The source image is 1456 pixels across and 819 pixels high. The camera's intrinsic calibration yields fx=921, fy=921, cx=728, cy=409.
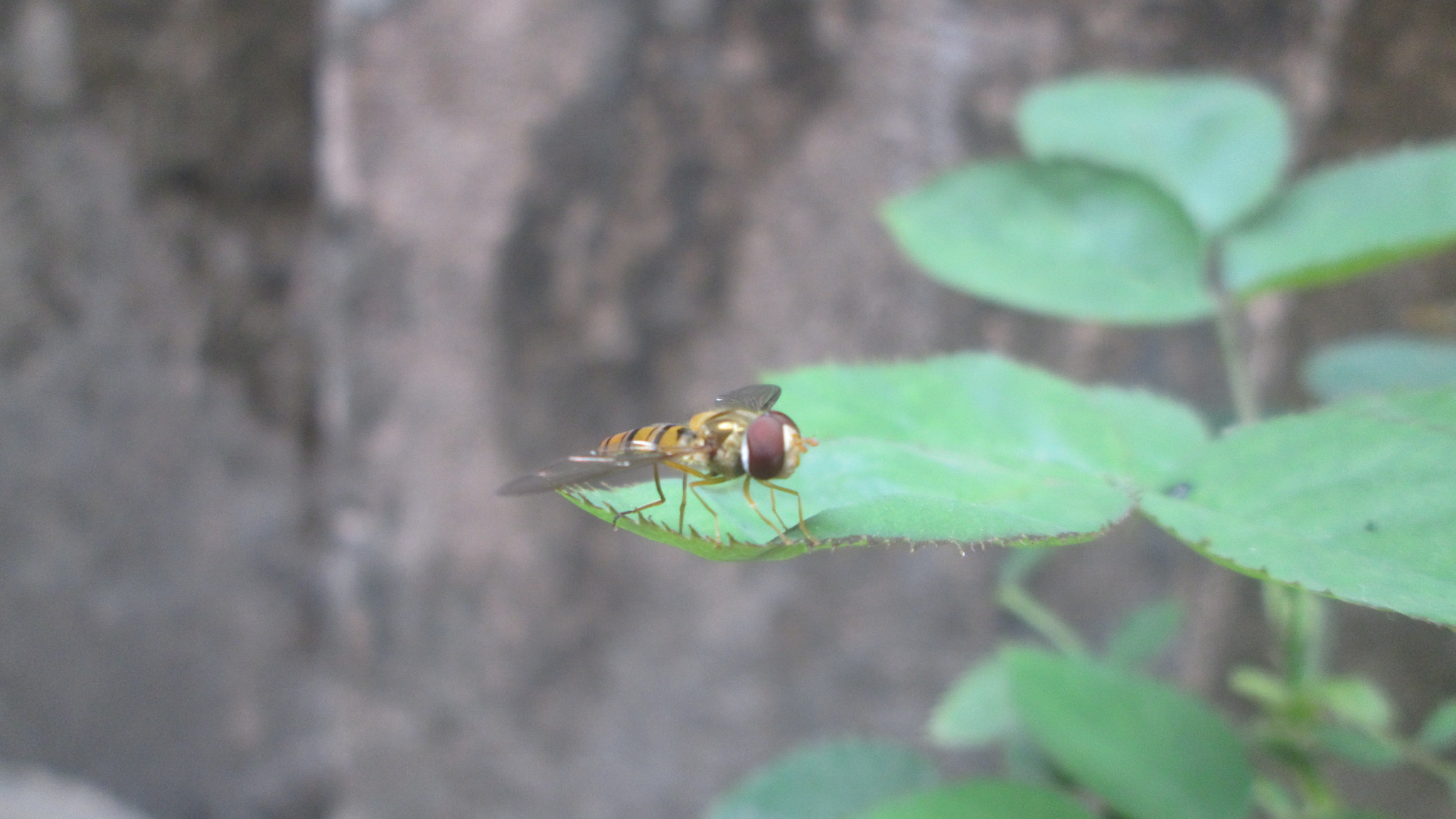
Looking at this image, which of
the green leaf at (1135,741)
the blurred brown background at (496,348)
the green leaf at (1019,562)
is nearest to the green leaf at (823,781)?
the green leaf at (1135,741)

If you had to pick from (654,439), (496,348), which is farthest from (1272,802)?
(496,348)

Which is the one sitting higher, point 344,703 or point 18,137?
point 18,137

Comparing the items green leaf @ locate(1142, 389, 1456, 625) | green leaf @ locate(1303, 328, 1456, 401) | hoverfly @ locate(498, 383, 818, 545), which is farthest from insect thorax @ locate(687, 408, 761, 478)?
green leaf @ locate(1303, 328, 1456, 401)

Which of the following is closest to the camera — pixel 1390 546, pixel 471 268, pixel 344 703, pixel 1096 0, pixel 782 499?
pixel 1390 546

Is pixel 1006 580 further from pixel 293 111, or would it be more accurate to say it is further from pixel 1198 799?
pixel 293 111

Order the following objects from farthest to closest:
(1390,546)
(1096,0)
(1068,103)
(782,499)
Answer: (1096,0) < (1068,103) < (782,499) < (1390,546)

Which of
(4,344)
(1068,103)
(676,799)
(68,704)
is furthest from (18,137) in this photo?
(1068,103)

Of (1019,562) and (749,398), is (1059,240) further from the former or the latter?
(1019,562)

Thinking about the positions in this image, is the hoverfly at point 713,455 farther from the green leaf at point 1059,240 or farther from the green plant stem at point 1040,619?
the green plant stem at point 1040,619
